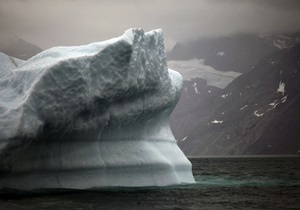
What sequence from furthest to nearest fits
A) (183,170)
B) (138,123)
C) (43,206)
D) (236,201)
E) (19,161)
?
(183,170), (138,123), (236,201), (19,161), (43,206)

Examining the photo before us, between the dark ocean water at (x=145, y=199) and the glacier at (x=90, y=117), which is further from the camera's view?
the glacier at (x=90, y=117)

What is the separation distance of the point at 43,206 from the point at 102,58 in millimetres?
6468

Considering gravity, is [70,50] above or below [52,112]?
above

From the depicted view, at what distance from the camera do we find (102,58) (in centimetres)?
1836

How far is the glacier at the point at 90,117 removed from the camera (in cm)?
1612

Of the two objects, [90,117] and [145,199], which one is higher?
[90,117]

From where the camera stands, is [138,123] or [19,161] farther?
[138,123]

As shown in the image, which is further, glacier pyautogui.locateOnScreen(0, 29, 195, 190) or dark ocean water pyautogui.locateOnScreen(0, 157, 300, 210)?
glacier pyautogui.locateOnScreen(0, 29, 195, 190)

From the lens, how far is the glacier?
16.1 meters

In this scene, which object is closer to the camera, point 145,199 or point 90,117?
point 145,199

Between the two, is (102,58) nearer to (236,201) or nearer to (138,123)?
(138,123)

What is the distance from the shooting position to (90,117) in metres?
18.2

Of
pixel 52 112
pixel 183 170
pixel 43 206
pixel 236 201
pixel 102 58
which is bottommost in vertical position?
pixel 183 170

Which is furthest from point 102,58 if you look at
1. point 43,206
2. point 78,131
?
point 43,206
